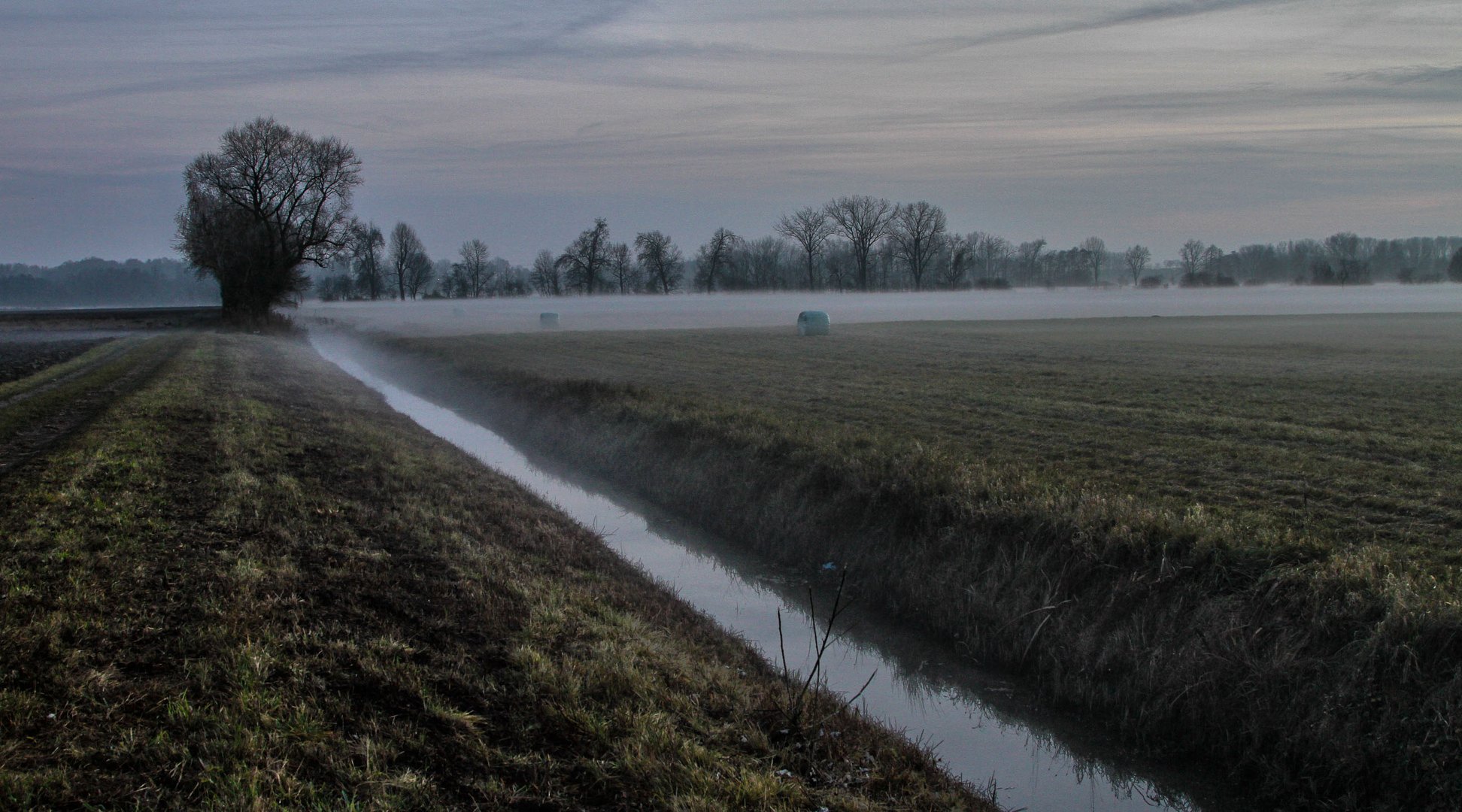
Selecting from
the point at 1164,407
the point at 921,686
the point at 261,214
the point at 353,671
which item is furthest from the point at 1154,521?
the point at 261,214

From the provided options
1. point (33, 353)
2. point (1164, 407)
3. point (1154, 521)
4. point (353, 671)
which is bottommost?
point (353, 671)

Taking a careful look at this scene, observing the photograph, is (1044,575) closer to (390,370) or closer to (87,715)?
(87,715)

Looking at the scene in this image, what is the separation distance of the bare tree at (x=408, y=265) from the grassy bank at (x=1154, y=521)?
107 m

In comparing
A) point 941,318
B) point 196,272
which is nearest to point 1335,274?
point 941,318

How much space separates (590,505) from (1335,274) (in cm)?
10638

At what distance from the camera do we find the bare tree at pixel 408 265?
122000 mm

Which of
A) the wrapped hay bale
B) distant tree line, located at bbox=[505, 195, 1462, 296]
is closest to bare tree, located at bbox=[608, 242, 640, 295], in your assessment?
distant tree line, located at bbox=[505, 195, 1462, 296]

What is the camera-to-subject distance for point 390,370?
4119 centimetres

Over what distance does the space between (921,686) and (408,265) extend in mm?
125673

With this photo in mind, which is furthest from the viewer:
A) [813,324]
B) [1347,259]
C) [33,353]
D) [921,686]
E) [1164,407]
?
[1347,259]

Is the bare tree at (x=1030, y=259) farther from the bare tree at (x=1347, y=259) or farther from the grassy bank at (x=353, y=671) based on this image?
the grassy bank at (x=353, y=671)

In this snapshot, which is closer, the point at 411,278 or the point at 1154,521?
the point at 1154,521

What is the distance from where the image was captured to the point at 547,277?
4808 inches

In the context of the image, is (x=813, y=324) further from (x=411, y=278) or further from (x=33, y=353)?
(x=411, y=278)
